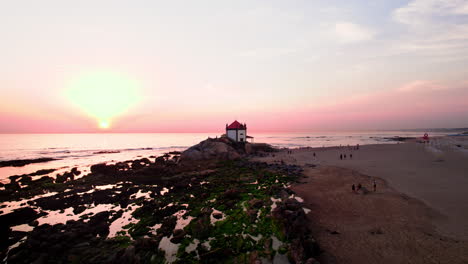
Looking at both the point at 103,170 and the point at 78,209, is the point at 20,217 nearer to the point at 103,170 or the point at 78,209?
the point at 78,209

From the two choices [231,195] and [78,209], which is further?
[231,195]

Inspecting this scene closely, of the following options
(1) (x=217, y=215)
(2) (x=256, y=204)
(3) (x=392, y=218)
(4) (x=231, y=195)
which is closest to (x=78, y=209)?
(1) (x=217, y=215)

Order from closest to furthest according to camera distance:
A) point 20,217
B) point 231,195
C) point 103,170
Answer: point 20,217, point 231,195, point 103,170

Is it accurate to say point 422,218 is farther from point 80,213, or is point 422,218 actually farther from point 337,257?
→ point 80,213

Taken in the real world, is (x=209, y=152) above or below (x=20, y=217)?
above

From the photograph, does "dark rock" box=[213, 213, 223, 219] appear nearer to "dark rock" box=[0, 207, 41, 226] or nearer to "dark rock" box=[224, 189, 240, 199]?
"dark rock" box=[224, 189, 240, 199]

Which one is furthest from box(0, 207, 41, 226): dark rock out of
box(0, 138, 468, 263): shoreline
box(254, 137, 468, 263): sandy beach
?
box(254, 137, 468, 263): sandy beach

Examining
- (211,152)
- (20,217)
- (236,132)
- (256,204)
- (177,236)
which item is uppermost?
(236,132)

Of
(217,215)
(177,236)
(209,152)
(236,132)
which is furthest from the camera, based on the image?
(236,132)

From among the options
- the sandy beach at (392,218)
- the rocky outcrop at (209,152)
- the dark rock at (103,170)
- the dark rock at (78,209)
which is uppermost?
the rocky outcrop at (209,152)

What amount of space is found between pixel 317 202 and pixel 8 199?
33.2m

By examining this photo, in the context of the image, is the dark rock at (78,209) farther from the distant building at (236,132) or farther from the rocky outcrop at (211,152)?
the distant building at (236,132)

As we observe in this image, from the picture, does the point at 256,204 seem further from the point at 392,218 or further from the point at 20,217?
the point at 20,217

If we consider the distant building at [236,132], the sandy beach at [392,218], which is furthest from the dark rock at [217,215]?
the distant building at [236,132]
